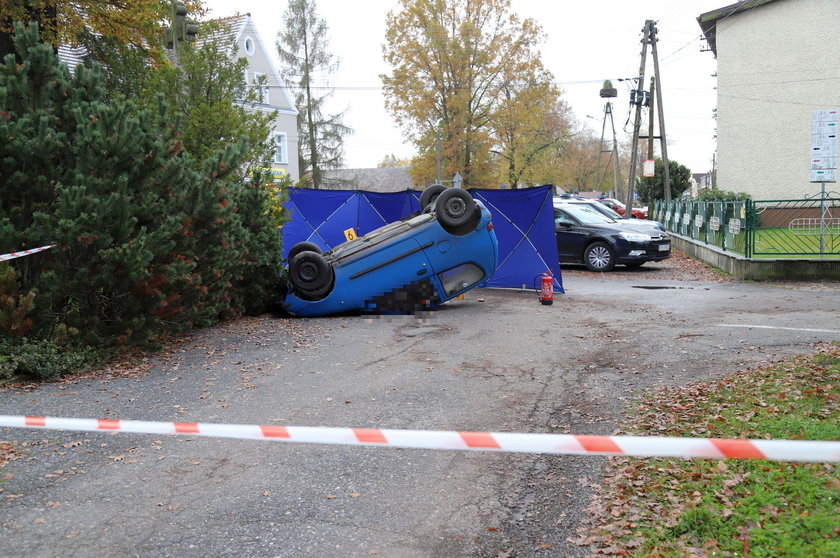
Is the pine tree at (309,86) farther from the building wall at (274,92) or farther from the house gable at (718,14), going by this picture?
the house gable at (718,14)

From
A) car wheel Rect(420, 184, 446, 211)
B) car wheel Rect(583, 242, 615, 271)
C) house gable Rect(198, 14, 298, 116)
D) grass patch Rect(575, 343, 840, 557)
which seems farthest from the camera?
house gable Rect(198, 14, 298, 116)

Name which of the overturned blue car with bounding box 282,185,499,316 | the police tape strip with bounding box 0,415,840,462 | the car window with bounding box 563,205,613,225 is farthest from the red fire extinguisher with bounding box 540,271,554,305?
the police tape strip with bounding box 0,415,840,462

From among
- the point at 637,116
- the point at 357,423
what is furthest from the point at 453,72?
the point at 357,423

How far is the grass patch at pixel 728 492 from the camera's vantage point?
3701 mm

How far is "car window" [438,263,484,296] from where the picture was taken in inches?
493

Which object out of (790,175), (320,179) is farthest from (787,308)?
(320,179)

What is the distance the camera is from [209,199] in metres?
9.61

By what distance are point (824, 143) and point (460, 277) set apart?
9329 mm

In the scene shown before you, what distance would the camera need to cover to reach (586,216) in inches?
784

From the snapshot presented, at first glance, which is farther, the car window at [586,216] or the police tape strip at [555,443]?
the car window at [586,216]

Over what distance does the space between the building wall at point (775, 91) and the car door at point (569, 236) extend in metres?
14.0

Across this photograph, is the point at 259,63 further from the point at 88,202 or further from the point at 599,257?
the point at 88,202

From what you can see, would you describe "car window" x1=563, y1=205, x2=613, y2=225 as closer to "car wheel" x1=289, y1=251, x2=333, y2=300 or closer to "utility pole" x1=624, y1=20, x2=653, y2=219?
"car wheel" x1=289, y1=251, x2=333, y2=300

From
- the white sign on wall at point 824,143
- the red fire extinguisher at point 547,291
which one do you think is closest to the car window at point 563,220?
the white sign on wall at point 824,143
